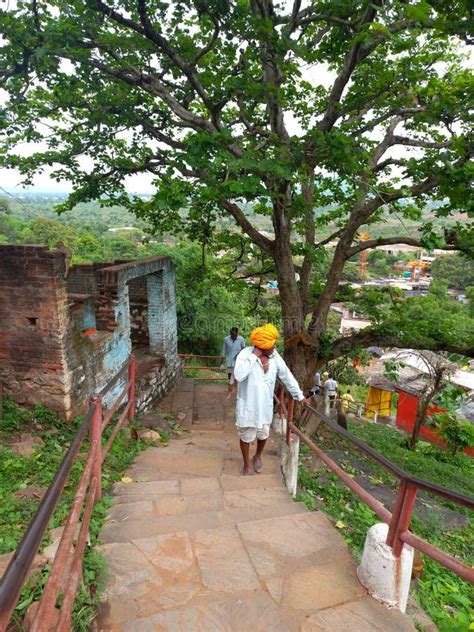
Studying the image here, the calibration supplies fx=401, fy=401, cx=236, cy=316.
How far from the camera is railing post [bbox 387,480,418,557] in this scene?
231 centimetres

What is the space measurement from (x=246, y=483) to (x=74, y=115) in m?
7.57

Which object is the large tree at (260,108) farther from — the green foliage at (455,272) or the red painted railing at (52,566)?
the green foliage at (455,272)

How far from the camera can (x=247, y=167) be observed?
4.99 metres

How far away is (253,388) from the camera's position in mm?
4207

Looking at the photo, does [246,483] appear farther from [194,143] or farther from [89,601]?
[194,143]

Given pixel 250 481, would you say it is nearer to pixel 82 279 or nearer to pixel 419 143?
pixel 419 143

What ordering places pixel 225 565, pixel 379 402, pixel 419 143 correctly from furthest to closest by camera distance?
pixel 379 402 → pixel 419 143 → pixel 225 565

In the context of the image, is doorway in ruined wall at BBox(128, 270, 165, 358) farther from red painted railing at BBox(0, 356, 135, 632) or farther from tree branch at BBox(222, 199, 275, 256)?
red painted railing at BBox(0, 356, 135, 632)

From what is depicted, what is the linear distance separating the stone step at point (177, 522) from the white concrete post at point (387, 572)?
112 centimetres

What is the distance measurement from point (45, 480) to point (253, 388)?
94.0 inches

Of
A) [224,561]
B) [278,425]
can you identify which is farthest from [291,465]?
[278,425]

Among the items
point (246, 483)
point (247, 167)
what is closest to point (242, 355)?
point (246, 483)

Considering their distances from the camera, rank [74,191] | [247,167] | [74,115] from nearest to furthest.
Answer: [247,167], [74,115], [74,191]

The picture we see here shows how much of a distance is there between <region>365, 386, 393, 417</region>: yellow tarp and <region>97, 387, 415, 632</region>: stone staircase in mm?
19115
